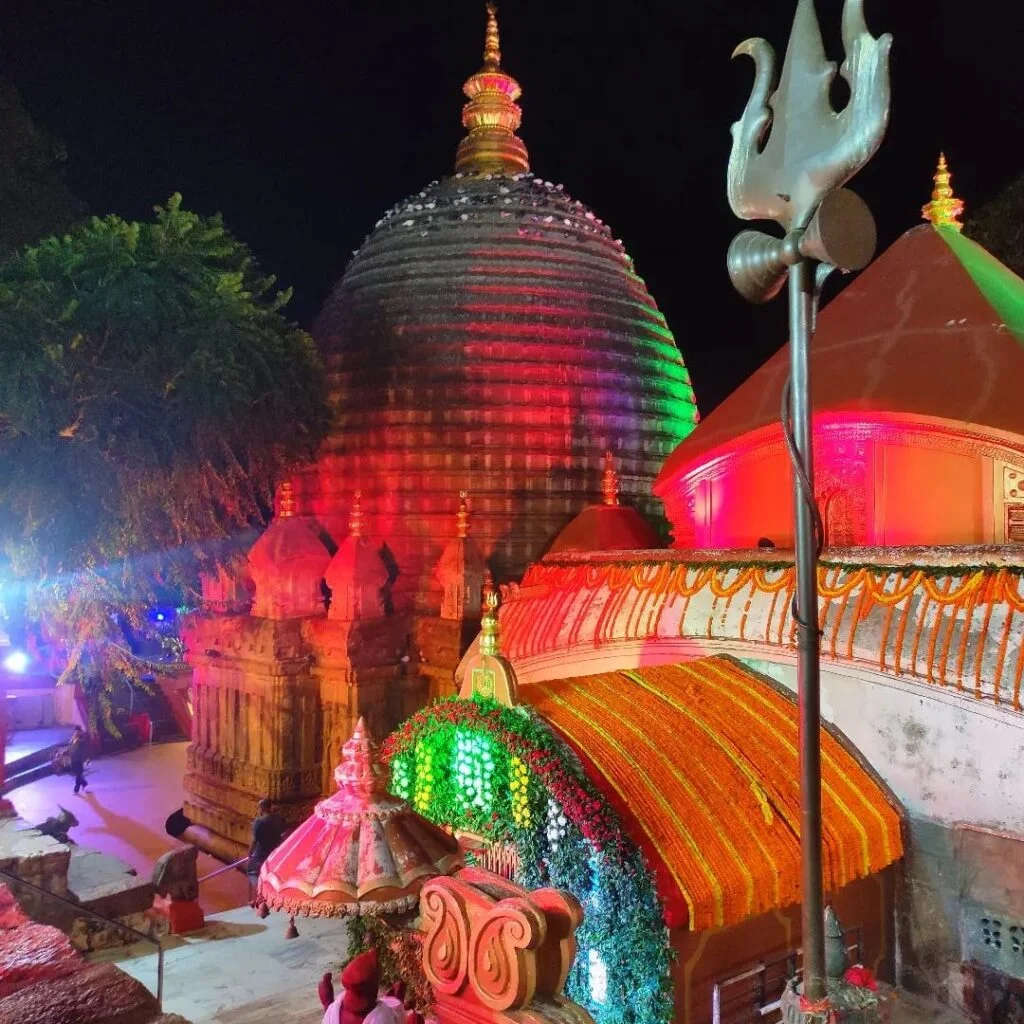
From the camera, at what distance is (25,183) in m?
13.5

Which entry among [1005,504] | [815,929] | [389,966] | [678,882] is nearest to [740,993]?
[678,882]

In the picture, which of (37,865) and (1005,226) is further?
(1005,226)

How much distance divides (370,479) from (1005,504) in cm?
997

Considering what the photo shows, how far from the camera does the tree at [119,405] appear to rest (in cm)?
1004

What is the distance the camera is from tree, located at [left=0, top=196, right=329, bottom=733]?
1004cm

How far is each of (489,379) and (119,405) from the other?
6.41 m

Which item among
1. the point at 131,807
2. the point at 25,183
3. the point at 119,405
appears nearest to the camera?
the point at 119,405

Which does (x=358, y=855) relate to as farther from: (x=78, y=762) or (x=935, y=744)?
(x=78, y=762)

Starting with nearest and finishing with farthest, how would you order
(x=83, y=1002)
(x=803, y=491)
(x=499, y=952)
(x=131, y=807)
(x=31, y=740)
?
(x=803, y=491), (x=83, y=1002), (x=499, y=952), (x=131, y=807), (x=31, y=740)

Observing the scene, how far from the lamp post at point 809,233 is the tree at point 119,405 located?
876cm

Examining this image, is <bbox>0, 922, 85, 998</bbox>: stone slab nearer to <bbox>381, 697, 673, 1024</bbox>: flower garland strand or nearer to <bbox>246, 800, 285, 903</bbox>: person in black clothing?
<bbox>381, 697, 673, 1024</bbox>: flower garland strand

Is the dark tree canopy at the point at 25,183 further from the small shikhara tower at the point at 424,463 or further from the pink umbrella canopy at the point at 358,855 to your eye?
the pink umbrella canopy at the point at 358,855

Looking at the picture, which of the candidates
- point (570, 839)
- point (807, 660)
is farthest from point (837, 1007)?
point (570, 839)

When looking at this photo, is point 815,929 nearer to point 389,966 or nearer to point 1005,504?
point 389,966
